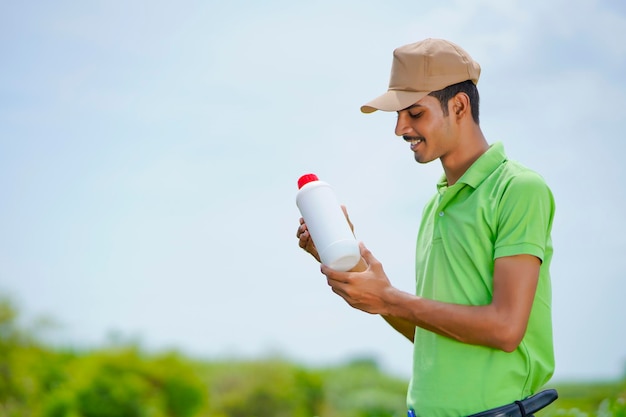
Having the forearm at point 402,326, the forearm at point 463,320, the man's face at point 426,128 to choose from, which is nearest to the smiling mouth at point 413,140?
the man's face at point 426,128

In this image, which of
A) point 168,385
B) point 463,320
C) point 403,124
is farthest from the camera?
point 168,385

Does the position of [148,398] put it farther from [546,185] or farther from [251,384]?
[546,185]

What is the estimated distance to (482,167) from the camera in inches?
101

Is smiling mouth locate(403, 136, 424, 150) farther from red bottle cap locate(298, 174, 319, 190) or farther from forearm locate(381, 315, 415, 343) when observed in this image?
forearm locate(381, 315, 415, 343)

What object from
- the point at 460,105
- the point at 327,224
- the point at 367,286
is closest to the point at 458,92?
the point at 460,105

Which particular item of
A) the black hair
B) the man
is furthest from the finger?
the black hair

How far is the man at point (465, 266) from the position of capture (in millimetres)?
2346

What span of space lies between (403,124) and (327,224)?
16.2 inches

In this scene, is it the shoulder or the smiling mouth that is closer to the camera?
the shoulder

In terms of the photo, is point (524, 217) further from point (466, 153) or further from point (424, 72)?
point (424, 72)

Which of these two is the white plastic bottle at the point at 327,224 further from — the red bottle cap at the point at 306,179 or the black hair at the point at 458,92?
the black hair at the point at 458,92

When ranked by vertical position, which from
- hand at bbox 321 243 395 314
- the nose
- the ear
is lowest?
hand at bbox 321 243 395 314

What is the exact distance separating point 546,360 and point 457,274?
1.34 feet

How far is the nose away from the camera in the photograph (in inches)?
100
